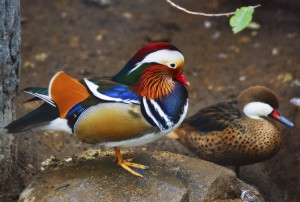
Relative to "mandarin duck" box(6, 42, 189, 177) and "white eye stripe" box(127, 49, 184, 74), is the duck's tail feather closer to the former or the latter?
"mandarin duck" box(6, 42, 189, 177)

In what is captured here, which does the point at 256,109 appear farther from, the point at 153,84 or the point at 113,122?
the point at 113,122

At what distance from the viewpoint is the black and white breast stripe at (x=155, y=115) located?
2941 millimetres

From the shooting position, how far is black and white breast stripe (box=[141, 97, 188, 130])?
9.65 ft

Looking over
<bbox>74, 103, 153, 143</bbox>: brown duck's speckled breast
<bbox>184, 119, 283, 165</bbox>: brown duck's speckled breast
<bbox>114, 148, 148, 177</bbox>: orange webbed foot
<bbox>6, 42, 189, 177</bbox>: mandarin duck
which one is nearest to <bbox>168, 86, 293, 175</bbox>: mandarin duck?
<bbox>184, 119, 283, 165</bbox>: brown duck's speckled breast

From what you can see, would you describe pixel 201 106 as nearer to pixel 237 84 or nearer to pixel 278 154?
pixel 237 84

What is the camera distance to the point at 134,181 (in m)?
3.14

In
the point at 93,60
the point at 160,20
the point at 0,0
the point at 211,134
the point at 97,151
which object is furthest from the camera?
the point at 160,20

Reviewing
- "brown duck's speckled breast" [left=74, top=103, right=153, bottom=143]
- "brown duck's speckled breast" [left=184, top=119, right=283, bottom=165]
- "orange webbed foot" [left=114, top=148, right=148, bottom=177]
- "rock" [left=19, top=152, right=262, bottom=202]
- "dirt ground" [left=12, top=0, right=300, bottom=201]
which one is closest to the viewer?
"brown duck's speckled breast" [left=74, top=103, right=153, bottom=143]

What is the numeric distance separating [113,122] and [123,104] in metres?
0.10

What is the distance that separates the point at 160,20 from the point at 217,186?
2869mm

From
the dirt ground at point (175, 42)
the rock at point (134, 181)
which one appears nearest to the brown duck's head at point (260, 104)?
the dirt ground at point (175, 42)

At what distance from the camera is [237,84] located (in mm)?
5156

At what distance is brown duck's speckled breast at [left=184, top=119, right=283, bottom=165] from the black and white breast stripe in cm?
110

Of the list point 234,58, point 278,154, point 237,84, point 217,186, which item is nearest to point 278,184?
point 278,154
